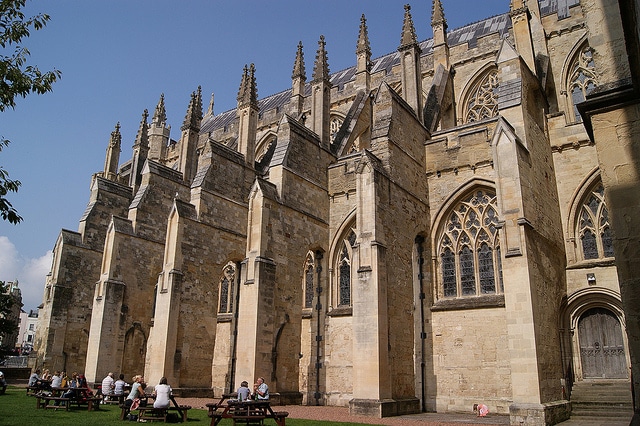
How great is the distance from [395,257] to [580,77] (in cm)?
948

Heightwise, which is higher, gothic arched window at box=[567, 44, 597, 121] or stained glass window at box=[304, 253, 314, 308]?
gothic arched window at box=[567, 44, 597, 121]

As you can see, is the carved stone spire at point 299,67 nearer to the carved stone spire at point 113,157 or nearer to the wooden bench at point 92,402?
the carved stone spire at point 113,157

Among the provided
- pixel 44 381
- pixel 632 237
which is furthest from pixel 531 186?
pixel 44 381

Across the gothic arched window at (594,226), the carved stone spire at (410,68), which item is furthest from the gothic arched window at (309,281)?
the gothic arched window at (594,226)

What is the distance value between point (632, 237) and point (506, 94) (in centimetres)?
972

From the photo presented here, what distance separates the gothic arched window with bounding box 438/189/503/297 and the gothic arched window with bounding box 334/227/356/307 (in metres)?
3.24

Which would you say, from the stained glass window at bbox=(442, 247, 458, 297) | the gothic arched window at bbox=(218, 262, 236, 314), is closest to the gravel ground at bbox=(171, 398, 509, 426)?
the stained glass window at bbox=(442, 247, 458, 297)

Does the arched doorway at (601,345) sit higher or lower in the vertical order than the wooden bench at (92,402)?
higher

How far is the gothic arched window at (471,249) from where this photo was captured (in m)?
15.4

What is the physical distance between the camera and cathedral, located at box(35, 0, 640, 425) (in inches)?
521

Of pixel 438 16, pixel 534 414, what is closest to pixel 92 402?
pixel 534 414

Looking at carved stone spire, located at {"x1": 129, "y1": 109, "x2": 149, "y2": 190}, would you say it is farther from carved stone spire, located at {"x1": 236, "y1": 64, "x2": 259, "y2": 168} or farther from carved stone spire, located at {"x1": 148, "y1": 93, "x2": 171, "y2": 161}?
carved stone spire, located at {"x1": 236, "y1": 64, "x2": 259, "y2": 168}

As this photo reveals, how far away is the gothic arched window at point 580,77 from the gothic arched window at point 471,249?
4914 millimetres

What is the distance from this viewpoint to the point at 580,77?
17562 millimetres
